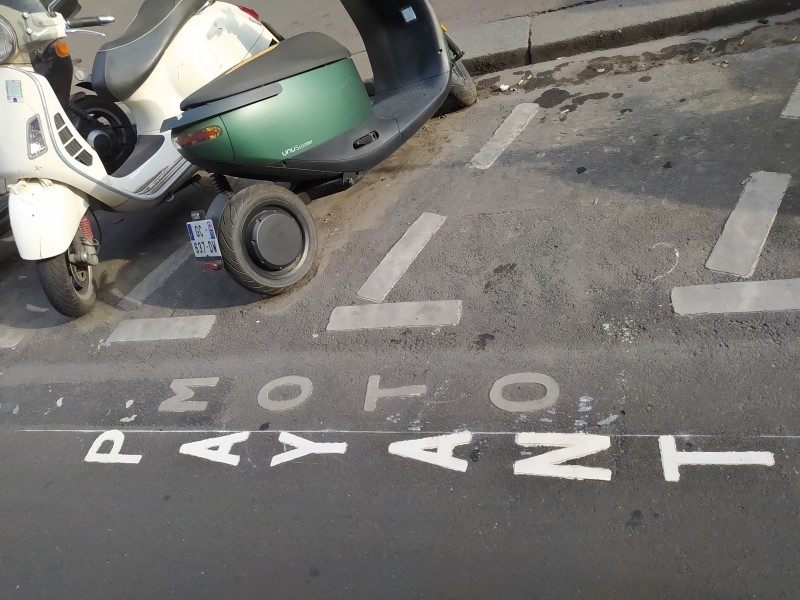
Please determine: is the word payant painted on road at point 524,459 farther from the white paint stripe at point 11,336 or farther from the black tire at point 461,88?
the black tire at point 461,88

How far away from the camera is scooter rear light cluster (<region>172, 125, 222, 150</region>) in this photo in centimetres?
368

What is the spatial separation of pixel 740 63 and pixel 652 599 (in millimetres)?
4015

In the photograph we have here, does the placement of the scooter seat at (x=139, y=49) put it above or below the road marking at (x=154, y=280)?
above

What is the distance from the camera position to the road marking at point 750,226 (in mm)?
3191

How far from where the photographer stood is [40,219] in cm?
403

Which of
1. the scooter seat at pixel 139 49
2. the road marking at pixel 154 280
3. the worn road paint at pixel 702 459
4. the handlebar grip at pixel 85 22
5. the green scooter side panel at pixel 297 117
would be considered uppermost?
the handlebar grip at pixel 85 22

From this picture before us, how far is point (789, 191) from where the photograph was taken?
347cm

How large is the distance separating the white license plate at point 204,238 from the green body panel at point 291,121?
0.36 m

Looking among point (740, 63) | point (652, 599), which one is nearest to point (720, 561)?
point (652, 599)

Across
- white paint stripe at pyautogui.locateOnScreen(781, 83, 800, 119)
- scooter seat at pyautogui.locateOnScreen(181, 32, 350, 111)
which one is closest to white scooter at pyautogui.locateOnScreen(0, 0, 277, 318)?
scooter seat at pyautogui.locateOnScreen(181, 32, 350, 111)

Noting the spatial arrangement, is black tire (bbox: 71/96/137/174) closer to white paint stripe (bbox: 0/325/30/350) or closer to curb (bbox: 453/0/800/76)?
white paint stripe (bbox: 0/325/30/350)

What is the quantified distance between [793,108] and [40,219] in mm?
4608

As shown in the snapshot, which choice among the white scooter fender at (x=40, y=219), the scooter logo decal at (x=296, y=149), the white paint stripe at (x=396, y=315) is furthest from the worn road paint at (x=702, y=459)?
the white scooter fender at (x=40, y=219)

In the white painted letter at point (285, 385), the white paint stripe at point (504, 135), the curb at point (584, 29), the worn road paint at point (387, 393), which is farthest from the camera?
the curb at point (584, 29)
